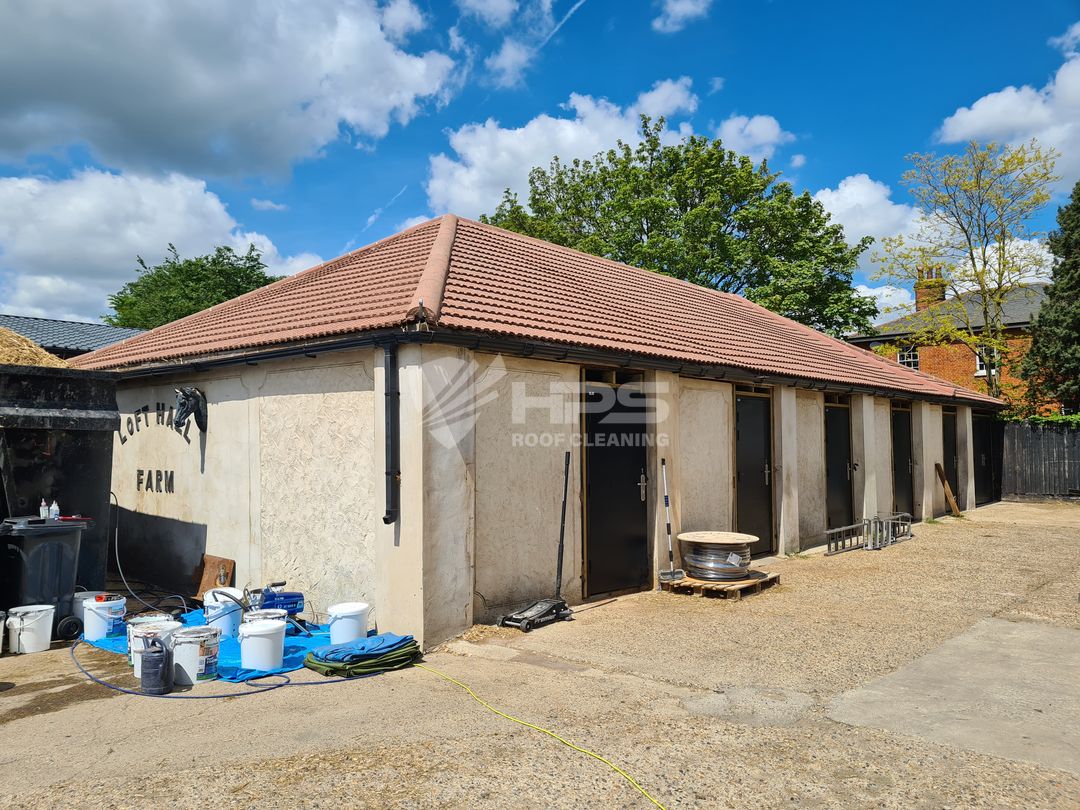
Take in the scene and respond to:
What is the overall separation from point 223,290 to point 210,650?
102 feet

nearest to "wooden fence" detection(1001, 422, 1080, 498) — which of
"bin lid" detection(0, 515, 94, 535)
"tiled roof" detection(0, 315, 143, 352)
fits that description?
"bin lid" detection(0, 515, 94, 535)

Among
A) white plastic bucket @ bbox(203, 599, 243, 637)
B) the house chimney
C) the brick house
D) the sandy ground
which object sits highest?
the house chimney

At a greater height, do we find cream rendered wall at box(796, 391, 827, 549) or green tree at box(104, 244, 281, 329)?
green tree at box(104, 244, 281, 329)

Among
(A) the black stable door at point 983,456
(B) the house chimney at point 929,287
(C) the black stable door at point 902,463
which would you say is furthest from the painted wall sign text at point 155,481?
(B) the house chimney at point 929,287

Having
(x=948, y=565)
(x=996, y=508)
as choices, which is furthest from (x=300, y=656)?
(x=996, y=508)

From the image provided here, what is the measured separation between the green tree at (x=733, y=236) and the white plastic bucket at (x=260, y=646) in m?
23.7

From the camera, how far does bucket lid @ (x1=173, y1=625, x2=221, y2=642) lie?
Result: 582 cm

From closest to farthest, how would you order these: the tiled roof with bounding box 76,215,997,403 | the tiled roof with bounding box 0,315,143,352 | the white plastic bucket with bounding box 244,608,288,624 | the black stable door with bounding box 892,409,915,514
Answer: the white plastic bucket with bounding box 244,608,288,624, the tiled roof with bounding box 76,215,997,403, the black stable door with bounding box 892,409,915,514, the tiled roof with bounding box 0,315,143,352

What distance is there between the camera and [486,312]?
7.86 m

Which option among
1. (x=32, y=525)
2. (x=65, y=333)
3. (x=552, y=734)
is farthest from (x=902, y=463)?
(x=65, y=333)

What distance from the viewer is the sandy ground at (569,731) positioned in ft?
12.3

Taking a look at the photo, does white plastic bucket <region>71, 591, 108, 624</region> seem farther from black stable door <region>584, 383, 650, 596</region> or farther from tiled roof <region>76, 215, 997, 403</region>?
black stable door <region>584, 383, 650, 596</region>

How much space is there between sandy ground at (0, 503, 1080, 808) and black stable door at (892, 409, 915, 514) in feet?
28.1

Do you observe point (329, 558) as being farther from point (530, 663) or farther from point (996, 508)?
point (996, 508)
